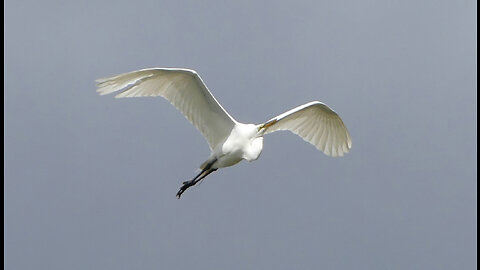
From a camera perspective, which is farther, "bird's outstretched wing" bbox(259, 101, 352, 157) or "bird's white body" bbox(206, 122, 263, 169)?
"bird's outstretched wing" bbox(259, 101, 352, 157)

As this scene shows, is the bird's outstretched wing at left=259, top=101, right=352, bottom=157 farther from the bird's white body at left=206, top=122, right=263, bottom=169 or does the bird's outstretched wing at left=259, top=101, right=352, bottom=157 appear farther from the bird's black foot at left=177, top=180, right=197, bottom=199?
the bird's black foot at left=177, top=180, right=197, bottom=199

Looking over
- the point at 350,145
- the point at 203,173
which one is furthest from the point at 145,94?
the point at 350,145

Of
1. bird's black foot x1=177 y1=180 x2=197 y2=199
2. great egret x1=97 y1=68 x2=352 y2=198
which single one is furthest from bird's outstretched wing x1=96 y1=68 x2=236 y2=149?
bird's black foot x1=177 y1=180 x2=197 y2=199

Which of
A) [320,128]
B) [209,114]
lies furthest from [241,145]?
[320,128]

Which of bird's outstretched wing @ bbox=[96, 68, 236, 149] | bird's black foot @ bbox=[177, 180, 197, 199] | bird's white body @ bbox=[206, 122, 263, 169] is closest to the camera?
bird's outstretched wing @ bbox=[96, 68, 236, 149]

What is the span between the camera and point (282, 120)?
1708 centimetres

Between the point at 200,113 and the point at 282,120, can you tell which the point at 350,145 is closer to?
the point at 282,120

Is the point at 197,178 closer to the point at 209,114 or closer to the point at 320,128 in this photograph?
the point at 209,114

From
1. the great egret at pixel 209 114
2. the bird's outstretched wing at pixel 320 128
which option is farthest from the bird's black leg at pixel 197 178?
the bird's outstretched wing at pixel 320 128

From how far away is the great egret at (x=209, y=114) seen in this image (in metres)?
15.7

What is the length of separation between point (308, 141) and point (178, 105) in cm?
293

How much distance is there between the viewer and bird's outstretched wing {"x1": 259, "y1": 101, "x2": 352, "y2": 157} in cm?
1717

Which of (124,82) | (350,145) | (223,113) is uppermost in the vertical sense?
(124,82)

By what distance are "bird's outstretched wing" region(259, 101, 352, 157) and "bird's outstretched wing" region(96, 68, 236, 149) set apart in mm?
1054
